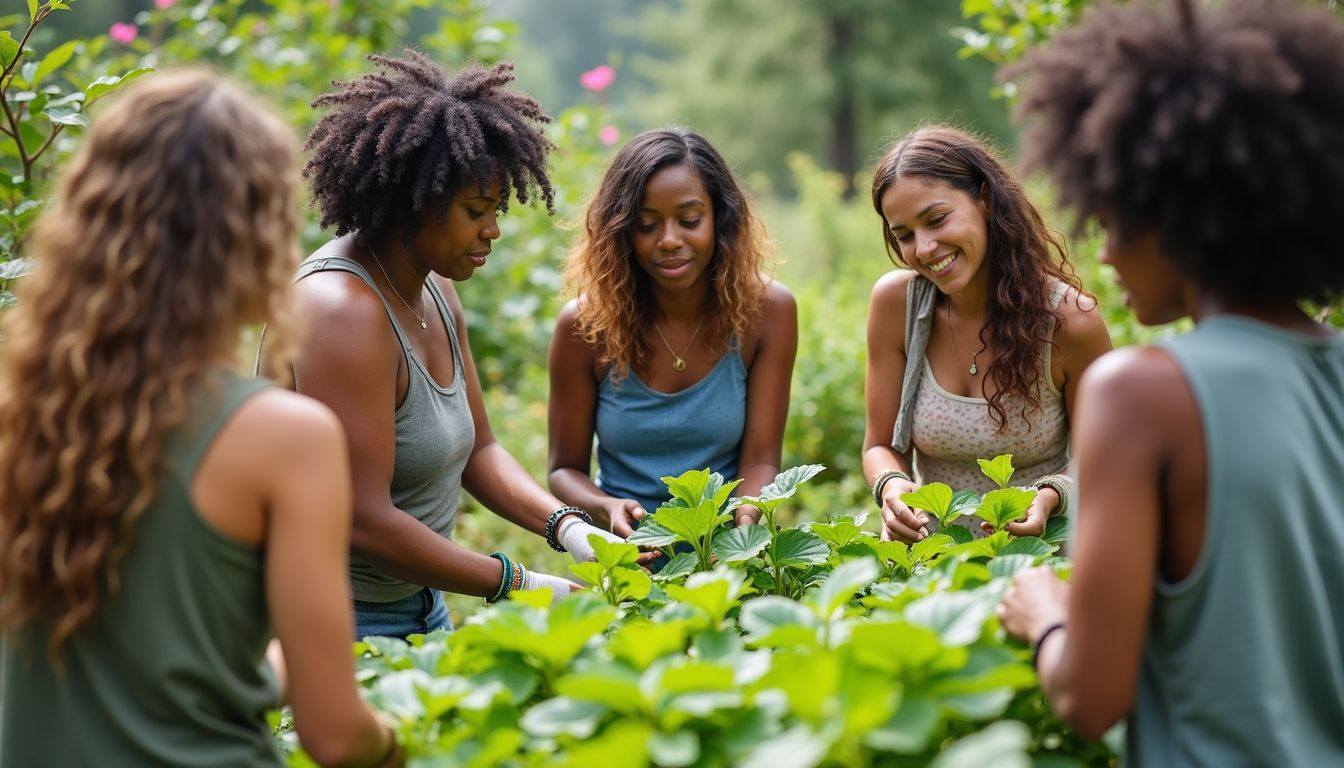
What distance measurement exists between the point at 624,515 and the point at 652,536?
0.81 meters

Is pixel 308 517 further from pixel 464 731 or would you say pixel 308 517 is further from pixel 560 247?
pixel 560 247

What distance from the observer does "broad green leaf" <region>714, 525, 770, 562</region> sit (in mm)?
2096

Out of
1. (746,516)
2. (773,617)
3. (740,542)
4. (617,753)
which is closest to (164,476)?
(617,753)

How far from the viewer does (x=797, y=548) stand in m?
2.14

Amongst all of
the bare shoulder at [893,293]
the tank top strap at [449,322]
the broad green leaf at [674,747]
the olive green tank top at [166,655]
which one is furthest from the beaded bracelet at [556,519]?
the broad green leaf at [674,747]

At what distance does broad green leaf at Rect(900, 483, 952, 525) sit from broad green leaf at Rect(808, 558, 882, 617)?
1.66 ft

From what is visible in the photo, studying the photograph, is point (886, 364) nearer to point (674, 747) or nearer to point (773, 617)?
point (773, 617)

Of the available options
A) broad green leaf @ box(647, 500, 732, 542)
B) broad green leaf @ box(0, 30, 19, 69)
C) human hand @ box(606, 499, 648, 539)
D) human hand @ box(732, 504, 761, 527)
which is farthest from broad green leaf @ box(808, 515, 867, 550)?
broad green leaf @ box(0, 30, 19, 69)

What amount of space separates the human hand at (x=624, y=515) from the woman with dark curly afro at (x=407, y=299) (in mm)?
103

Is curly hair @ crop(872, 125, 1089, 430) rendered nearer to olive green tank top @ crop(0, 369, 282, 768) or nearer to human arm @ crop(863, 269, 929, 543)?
human arm @ crop(863, 269, 929, 543)

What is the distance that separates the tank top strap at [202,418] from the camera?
1478 millimetres

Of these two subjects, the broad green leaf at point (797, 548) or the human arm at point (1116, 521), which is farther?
the broad green leaf at point (797, 548)

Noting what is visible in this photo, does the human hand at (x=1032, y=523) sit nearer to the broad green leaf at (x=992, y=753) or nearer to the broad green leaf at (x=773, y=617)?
the broad green leaf at (x=773, y=617)

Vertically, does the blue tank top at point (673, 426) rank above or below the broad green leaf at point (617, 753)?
below
